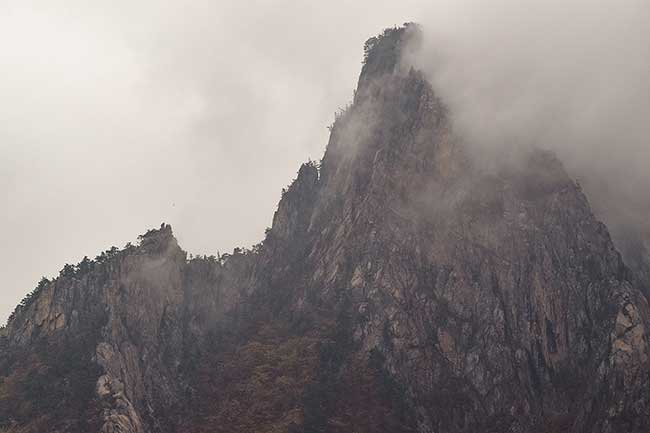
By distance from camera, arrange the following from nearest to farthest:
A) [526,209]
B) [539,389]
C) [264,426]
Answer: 1. [264,426]
2. [539,389]
3. [526,209]

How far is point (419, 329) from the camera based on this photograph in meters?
186

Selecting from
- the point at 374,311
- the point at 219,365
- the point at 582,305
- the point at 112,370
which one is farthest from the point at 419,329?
the point at 112,370

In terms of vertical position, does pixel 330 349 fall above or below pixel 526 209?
below

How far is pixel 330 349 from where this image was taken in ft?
605

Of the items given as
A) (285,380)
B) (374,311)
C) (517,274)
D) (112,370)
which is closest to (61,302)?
(112,370)

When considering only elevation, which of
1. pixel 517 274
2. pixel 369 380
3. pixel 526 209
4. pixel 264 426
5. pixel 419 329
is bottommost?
pixel 264 426

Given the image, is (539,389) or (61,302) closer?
(539,389)

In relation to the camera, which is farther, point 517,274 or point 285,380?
point 517,274

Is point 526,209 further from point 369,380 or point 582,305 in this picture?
point 369,380

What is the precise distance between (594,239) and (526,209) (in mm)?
20140

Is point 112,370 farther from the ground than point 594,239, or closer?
closer

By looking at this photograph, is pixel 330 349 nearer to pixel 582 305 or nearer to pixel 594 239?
pixel 582 305

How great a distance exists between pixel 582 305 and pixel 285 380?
8107cm

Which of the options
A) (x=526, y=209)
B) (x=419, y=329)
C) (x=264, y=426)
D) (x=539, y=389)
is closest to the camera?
(x=264, y=426)
